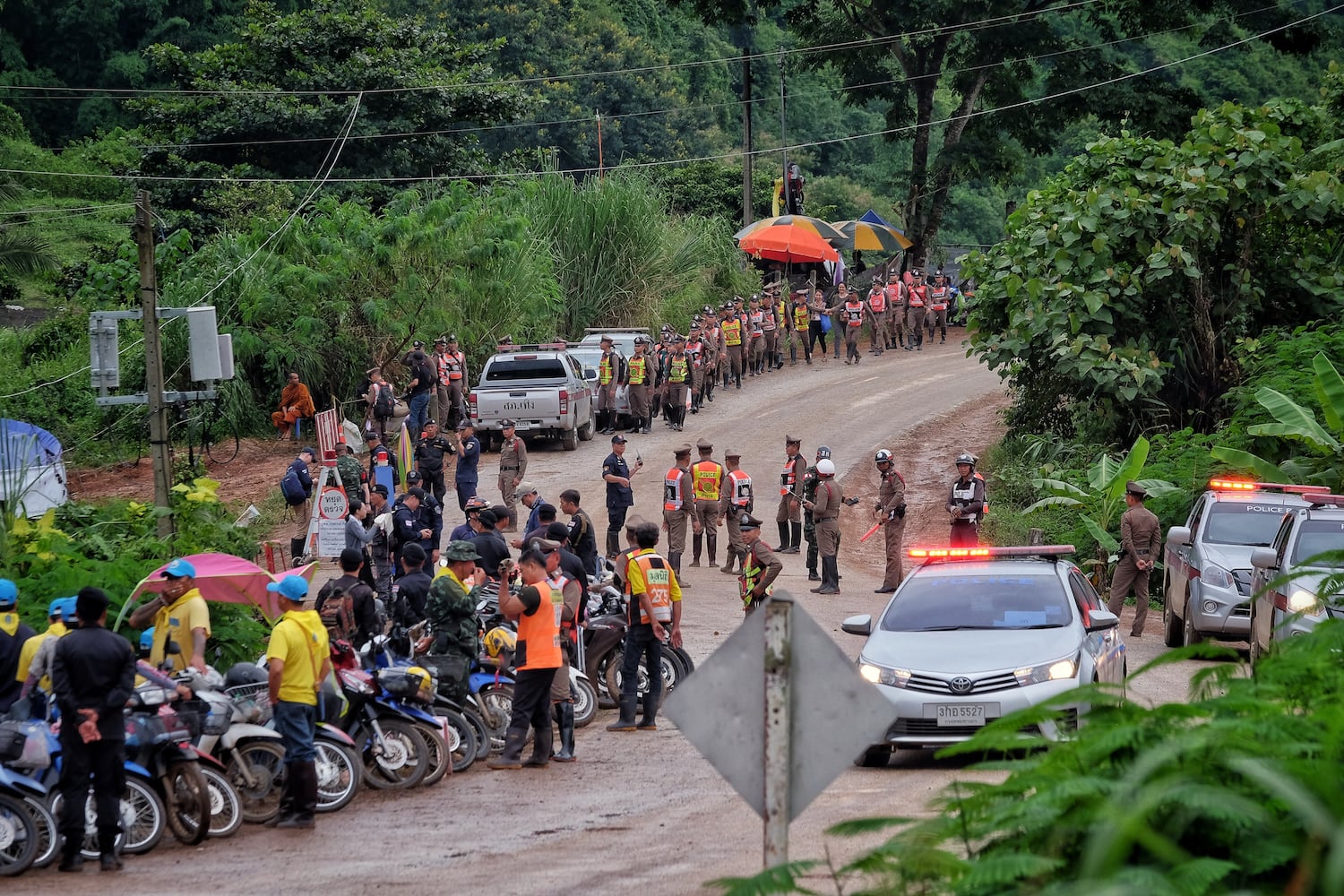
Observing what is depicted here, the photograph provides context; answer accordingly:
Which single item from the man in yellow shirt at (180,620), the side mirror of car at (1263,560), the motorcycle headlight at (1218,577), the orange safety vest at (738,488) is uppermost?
the man in yellow shirt at (180,620)

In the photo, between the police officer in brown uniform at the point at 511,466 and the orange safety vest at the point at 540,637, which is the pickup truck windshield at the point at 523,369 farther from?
the orange safety vest at the point at 540,637

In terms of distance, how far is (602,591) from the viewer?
1530 centimetres

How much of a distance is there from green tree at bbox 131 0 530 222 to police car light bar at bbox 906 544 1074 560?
1306 inches

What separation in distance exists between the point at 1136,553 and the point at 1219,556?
5.14 feet

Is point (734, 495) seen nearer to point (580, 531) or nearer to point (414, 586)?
point (580, 531)

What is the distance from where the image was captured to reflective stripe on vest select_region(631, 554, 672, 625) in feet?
Result: 42.9

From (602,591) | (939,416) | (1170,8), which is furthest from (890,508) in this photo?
(1170,8)

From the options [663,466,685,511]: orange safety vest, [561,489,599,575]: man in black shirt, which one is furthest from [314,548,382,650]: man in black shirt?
[663,466,685,511]: orange safety vest

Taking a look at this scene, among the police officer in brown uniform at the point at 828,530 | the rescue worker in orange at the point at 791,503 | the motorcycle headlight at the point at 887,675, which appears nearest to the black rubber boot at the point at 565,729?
the motorcycle headlight at the point at 887,675

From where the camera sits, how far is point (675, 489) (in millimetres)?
22734

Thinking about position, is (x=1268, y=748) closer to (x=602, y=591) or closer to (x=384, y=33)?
(x=602, y=591)

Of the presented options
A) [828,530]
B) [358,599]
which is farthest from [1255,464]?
[358,599]

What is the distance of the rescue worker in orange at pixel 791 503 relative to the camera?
23.2 m

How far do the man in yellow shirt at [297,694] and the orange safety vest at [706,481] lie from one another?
1224 cm
